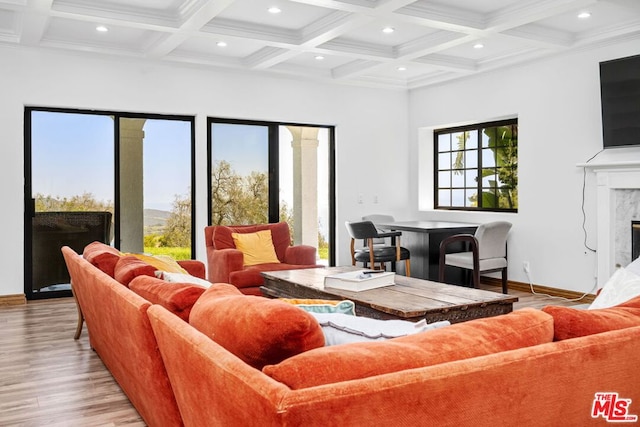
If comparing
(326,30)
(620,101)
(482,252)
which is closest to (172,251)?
(326,30)

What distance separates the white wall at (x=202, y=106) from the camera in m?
5.92

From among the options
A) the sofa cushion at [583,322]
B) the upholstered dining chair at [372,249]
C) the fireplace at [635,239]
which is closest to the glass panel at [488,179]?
the upholstered dining chair at [372,249]

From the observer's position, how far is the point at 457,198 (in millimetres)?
7938

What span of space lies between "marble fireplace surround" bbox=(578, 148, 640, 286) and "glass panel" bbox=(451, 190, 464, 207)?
214 cm

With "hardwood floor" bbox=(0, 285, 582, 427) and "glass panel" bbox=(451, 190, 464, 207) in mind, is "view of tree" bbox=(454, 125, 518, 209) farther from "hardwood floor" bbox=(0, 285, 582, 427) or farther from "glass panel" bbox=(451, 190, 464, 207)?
"hardwood floor" bbox=(0, 285, 582, 427)

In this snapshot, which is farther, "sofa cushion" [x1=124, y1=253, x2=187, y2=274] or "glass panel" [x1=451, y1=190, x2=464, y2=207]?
"glass panel" [x1=451, y1=190, x2=464, y2=207]

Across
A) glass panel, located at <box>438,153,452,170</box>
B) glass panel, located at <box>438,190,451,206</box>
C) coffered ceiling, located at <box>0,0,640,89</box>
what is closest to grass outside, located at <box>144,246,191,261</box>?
coffered ceiling, located at <box>0,0,640,89</box>

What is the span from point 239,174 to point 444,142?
9.67 feet

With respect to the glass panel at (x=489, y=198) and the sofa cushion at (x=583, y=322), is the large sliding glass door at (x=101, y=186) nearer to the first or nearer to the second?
the glass panel at (x=489, y=198)

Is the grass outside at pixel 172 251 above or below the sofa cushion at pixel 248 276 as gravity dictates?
above

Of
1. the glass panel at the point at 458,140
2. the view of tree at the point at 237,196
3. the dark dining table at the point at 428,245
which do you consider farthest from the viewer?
the glass panel at the point at 458,140

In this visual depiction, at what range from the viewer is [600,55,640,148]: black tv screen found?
5.42 meters

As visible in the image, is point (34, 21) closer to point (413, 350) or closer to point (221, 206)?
point (221, 206)

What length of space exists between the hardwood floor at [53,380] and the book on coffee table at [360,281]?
61.0 inches
